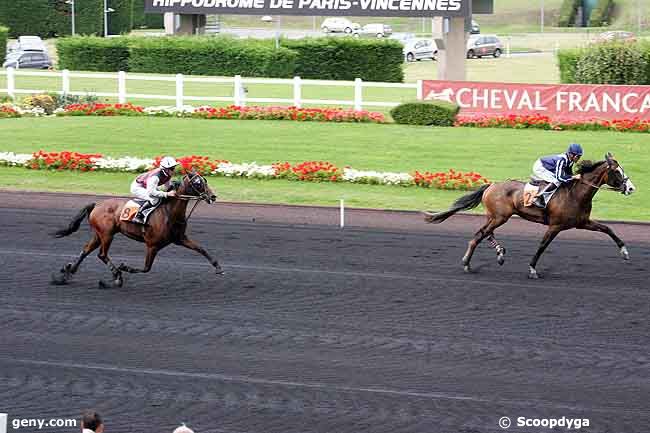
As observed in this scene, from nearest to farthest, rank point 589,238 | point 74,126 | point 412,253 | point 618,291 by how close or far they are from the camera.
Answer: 1. point 618,291
2. point 412,253
3. point 589,238
4. point 74,126

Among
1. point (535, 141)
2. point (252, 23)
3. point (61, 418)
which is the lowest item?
point (61, 418)

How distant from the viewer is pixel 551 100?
2925 cm

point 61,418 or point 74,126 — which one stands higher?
point 74,126

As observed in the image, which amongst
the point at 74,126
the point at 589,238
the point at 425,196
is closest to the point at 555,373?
the point at 589,238

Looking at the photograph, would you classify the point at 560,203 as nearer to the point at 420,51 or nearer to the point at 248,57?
the point at 248,57

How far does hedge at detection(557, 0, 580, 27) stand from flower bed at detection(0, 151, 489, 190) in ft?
201

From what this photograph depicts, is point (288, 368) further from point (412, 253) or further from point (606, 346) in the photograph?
point (412, 253)

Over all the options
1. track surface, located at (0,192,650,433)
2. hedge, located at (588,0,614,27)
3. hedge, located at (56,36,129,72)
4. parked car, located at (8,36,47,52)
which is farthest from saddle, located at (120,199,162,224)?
hedge, located at (588,0,614,27)

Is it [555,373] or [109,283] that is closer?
[555,373]

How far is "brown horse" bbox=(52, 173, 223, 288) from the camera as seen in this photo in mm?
13875

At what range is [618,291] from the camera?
47.0 ft

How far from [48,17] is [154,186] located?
58.8 metres

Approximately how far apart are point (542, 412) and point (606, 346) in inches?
91.3

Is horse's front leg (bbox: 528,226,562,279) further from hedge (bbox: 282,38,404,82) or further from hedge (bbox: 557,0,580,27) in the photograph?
hedge (bbox: 557,0,580,27)
